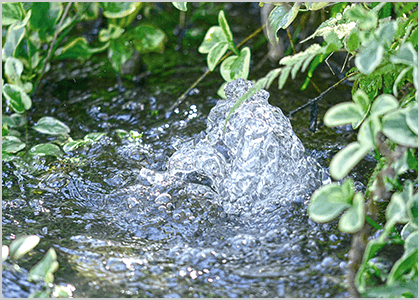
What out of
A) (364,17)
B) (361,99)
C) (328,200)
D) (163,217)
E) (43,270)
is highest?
(364,17)

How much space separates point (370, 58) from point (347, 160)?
18 centimetres

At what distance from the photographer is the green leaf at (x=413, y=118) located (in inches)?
26.8

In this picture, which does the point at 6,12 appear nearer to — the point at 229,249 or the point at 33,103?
the point at 33,103

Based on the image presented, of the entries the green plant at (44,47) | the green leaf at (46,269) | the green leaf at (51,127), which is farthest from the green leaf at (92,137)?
the green leaf at (46,269)

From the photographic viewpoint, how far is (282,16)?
119 cm

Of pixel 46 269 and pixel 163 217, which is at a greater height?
pixel 46 269

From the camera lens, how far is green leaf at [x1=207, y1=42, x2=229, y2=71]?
1.39 m

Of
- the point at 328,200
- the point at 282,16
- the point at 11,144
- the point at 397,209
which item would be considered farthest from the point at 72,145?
the point at 397,209

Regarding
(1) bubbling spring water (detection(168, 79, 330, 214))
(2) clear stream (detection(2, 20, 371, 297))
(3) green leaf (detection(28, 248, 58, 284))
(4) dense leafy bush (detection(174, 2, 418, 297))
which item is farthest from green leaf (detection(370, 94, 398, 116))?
(3) green leaf (detection(28, 248, 58, 284))

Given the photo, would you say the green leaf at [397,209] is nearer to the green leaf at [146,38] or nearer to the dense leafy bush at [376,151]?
the dense leafy bush at [376,151]

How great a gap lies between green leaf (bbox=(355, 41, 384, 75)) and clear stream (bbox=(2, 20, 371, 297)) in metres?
0.39

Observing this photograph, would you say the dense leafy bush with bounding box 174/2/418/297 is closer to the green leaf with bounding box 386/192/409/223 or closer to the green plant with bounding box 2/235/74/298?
the green leaf with bounding box 386/192/409/223

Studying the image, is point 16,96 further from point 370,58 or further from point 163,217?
point 370,58

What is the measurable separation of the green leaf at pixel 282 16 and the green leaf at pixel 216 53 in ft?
0.73
